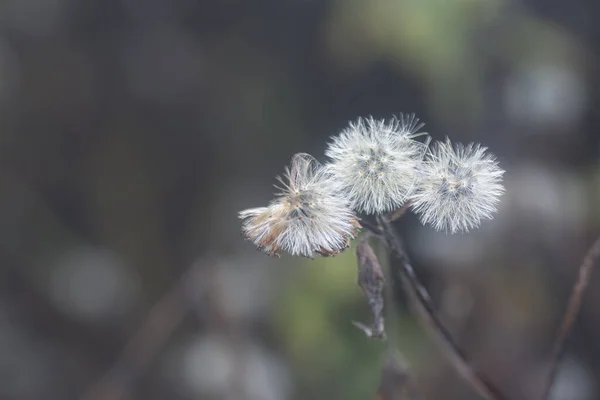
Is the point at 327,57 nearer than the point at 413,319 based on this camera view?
No

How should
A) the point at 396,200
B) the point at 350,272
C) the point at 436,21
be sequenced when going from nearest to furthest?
the point at 396,200
the point at 350,272
the point at 436,21

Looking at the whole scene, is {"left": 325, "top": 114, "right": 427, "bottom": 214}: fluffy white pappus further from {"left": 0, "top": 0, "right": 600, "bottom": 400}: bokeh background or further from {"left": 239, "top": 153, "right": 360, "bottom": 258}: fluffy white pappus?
{"left": 0, "top": 0, "right": 600, "bottom": 400}: bokeh background

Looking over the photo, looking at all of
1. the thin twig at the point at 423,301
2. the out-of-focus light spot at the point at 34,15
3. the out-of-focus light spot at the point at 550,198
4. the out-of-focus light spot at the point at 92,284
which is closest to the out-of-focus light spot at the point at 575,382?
the out-of-focus light spot at the point at 550,198

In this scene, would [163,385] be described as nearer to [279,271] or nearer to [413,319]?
[279,271]

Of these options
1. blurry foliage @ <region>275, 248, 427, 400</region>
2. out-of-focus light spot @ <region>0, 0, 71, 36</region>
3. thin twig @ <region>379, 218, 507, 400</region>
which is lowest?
thin twig @ <region>379, 218, 507, 400</region>

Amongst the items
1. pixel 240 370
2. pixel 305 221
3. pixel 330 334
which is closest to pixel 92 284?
pixel 240 370

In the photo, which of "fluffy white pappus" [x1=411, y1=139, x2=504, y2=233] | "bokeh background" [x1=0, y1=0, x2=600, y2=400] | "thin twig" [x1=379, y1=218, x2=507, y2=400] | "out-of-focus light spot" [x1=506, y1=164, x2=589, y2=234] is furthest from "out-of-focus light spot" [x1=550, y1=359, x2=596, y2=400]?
"fluffy white pappus" [x1=411, y1=139, x2=504, y2=233]

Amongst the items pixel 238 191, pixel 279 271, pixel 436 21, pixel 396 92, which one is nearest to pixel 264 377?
pixel 279 271
